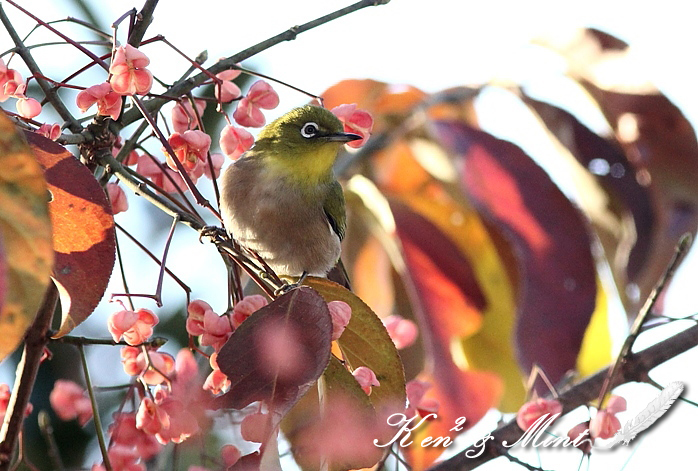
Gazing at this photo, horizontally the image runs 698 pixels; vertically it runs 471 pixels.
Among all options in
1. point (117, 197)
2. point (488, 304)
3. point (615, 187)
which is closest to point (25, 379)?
point (117, 197)

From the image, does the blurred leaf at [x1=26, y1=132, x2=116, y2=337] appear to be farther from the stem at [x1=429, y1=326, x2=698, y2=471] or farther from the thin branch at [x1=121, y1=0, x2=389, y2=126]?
the stem at [x1=429, y1=326, x2=698, y2=471]

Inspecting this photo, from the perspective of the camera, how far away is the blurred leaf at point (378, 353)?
6.64ft

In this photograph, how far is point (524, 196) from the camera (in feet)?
9.56

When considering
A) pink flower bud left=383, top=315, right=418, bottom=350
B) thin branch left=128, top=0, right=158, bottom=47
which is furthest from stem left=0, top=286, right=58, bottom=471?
pink flower bud left=383, top=315, right=418, bottom=350

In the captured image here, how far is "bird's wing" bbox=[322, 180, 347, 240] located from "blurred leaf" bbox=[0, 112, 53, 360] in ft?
8.40

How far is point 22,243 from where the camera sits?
4.15 ft

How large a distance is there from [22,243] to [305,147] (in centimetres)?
264

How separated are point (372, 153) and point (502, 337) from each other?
1.05 m

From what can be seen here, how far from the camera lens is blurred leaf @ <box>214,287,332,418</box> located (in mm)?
1653

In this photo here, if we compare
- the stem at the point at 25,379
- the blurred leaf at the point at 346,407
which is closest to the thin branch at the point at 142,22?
the stem at the point at 25,379

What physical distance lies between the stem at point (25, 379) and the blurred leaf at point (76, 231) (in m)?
0.09

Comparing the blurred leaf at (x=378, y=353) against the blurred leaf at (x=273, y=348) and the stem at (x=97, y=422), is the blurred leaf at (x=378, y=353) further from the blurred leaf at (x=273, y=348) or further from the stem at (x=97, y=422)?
the stem at (x=97, y=422)

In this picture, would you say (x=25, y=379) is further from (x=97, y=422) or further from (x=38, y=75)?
(x=38, y=75)

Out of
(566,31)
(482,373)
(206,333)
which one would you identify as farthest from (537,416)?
(566,31)
